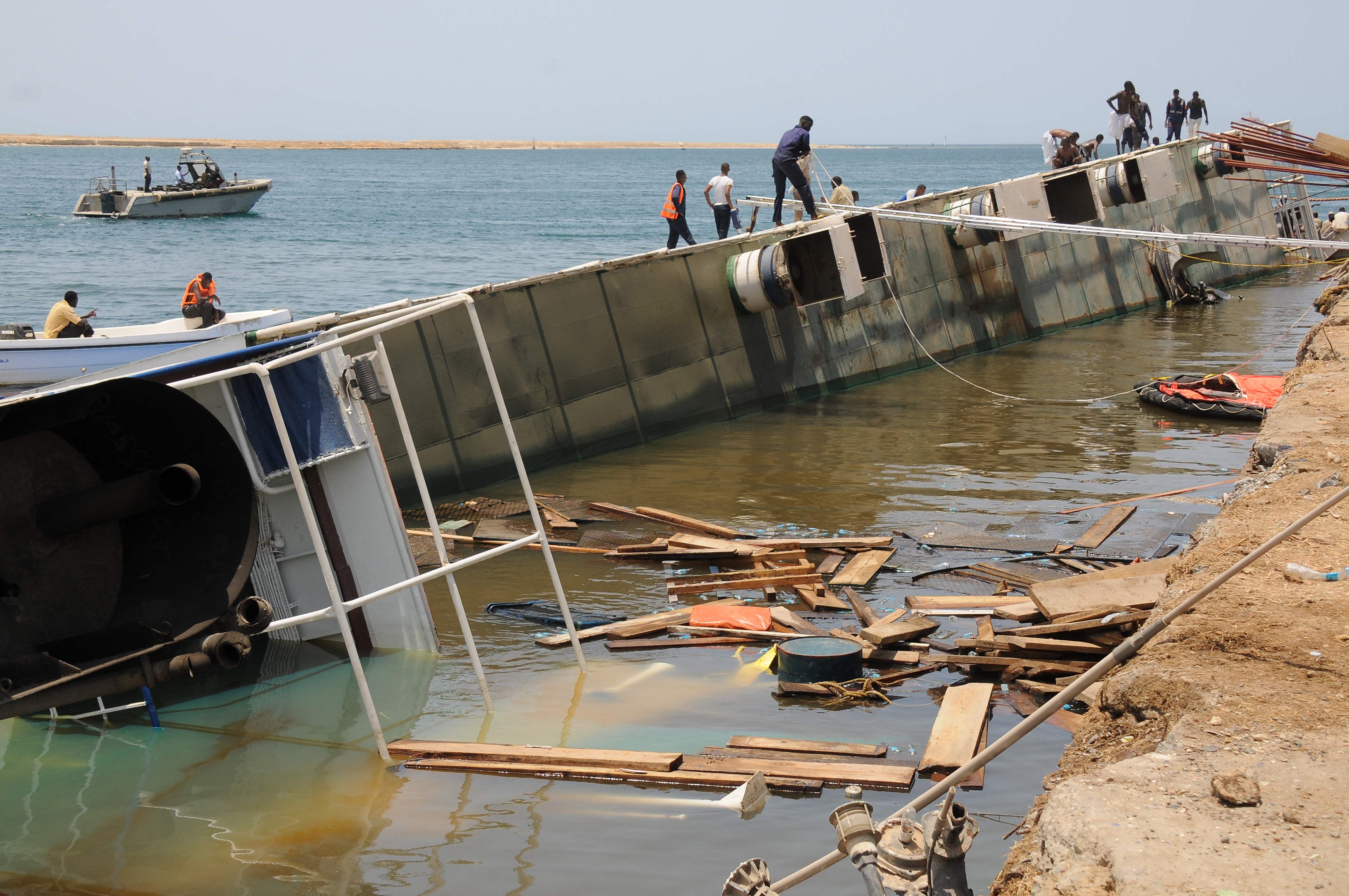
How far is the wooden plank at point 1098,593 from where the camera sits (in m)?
9.02

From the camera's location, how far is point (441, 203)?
96.9m

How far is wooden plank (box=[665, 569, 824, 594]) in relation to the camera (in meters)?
11.3

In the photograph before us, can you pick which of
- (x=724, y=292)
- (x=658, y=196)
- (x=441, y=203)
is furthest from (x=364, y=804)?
(x=658, y=196)

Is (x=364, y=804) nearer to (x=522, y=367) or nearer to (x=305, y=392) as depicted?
(x=305, y=392)

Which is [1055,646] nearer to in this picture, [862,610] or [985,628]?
[985,628]

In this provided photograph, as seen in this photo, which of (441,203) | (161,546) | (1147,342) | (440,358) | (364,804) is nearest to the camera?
(161,546)

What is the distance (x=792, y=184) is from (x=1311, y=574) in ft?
55.0

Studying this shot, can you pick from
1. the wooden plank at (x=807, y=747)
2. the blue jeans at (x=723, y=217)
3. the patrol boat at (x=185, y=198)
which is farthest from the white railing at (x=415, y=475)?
the patrol boat at (x=185, y=198)

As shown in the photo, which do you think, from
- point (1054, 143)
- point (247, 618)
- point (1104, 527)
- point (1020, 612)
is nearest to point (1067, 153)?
point (1054, 143)

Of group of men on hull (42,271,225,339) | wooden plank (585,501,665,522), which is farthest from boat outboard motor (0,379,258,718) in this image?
group of men on hull (42,271,225,339)

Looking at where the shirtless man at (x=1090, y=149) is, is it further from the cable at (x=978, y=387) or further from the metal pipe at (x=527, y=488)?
the metal pipe at (x=527, y=488)

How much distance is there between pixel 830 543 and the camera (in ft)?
40.9

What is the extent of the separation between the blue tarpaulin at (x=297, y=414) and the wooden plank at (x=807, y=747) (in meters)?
4.18

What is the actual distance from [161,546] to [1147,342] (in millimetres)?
24474
